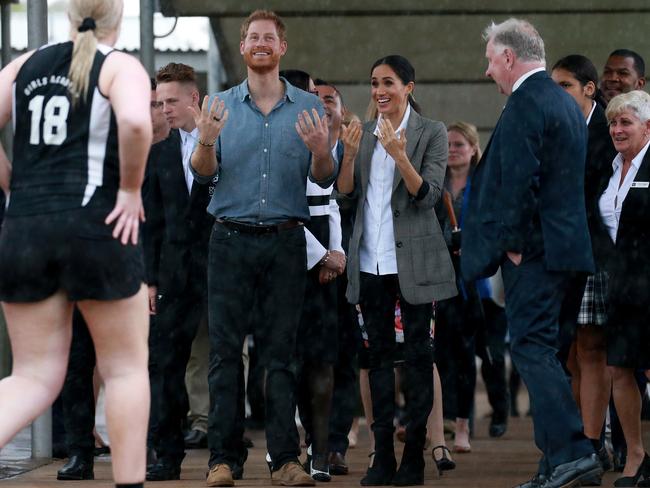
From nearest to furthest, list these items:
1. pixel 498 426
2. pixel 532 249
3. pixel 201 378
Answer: pixel 532 249
pixel 201 378
pixel 498 426

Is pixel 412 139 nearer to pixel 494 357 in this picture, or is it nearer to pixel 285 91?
pixel 285 91

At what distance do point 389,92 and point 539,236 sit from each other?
1.35 m

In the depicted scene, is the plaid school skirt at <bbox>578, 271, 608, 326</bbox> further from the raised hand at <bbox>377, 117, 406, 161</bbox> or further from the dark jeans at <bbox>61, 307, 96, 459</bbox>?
the dark jeans at <bbox>61, 307, 96, 459</bbox>

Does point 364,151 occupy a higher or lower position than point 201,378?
higher

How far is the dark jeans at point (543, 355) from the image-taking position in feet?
20.0

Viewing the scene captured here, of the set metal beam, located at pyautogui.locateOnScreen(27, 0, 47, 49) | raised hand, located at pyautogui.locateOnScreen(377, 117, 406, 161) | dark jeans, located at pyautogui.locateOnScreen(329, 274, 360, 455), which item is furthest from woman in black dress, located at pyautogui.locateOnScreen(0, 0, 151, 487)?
dark jeans, located at pyautogui.locateOnScreen(329, 274, 360, 455)

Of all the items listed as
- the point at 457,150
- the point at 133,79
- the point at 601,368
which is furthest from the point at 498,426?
the point at 133,79

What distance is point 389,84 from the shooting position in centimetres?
721

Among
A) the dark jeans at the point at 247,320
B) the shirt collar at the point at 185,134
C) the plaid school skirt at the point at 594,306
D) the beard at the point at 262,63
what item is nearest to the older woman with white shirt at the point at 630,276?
the plaid school skirt at the point at 594,306

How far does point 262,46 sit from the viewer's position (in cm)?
682

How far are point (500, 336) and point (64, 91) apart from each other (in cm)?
660

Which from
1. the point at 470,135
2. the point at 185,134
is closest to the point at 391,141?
the point at 185,134

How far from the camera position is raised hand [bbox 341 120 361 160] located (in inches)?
271

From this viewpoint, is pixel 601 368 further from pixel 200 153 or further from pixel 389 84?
pixel 200 153
